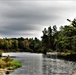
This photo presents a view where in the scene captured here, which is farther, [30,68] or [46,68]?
[46,68]

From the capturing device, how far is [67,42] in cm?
11556

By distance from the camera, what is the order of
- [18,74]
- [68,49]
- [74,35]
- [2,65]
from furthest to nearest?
1. [68,49]
2. [74,35]
3. [2,65]
4. [18,74]

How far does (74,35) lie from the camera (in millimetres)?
103875

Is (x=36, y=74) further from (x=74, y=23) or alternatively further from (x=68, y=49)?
(x=68, y=49)

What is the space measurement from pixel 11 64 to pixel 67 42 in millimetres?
58711

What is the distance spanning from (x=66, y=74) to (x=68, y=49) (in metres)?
100.0

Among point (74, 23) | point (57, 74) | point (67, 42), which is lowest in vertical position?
point (57, 74)

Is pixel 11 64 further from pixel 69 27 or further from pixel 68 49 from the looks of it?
pixel 68 49

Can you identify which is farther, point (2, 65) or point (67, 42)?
point (67, 42)

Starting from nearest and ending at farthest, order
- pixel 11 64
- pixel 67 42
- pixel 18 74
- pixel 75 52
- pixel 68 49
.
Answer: pixel 18 74
pixel 11 64
pixel 67 42
pixel 75 52
pixel 68 49

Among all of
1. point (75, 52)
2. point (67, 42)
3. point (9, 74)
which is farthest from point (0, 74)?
point (75, 52)

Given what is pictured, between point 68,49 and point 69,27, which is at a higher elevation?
point 69,27

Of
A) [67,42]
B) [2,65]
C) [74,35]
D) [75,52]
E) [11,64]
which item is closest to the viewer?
[2,65]

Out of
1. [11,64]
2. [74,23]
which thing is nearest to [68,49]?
[74,23]
